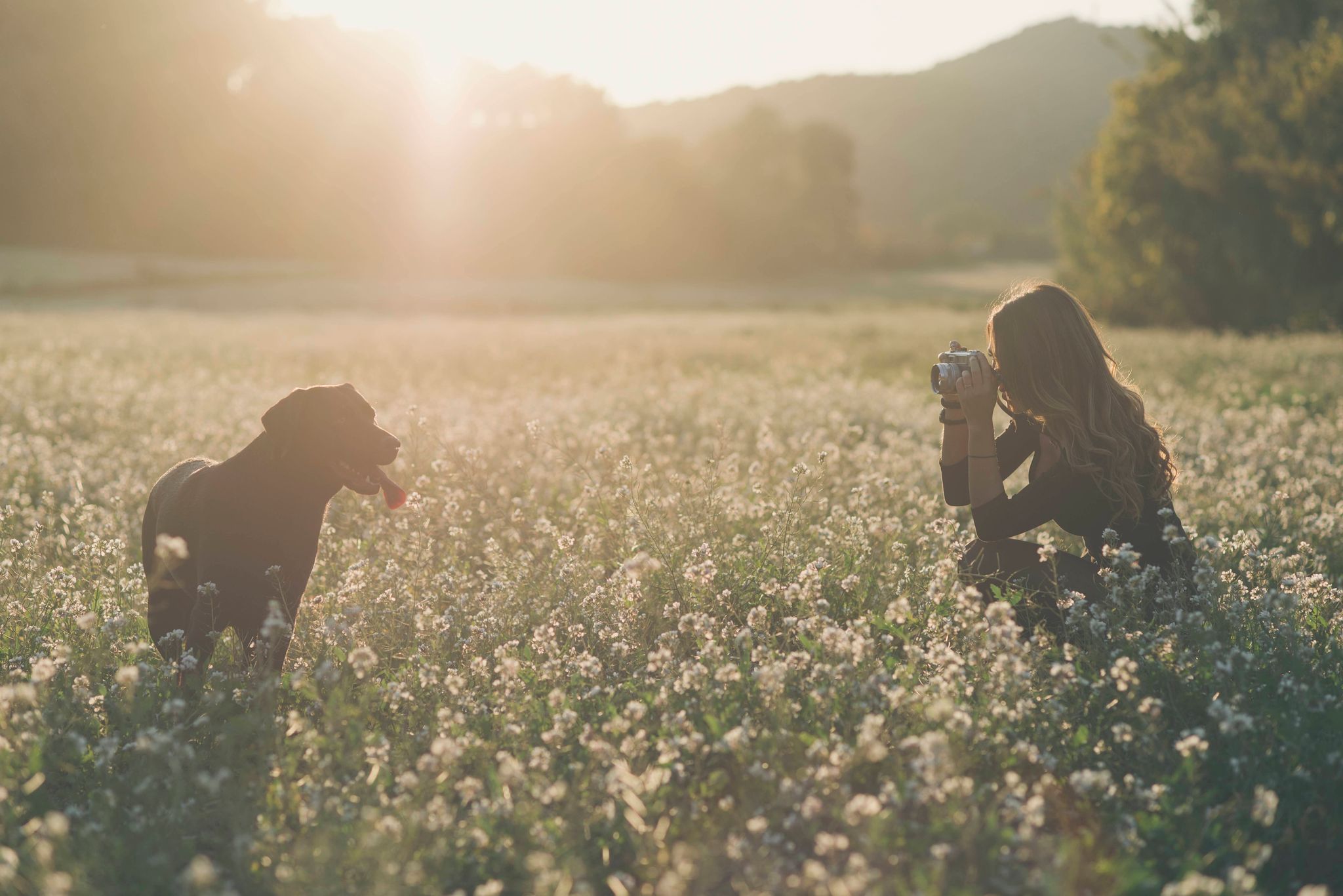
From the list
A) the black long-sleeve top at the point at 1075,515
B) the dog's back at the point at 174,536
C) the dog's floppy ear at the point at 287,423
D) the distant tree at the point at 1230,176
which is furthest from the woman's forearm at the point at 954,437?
the distant tree at the point at 1230,176

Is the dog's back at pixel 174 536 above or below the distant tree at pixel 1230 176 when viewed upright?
below

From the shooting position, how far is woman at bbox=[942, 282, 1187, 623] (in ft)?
13.6

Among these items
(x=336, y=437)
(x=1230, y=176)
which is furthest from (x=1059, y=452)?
(x=1230, y=176)

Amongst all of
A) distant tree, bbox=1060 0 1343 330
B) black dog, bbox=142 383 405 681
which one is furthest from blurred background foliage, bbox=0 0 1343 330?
black dog, bbox=142 383 405 681

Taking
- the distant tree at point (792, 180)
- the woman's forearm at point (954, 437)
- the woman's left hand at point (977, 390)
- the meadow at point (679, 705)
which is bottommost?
the meadow at point (679, 705)

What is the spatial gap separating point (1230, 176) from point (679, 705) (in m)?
25.5

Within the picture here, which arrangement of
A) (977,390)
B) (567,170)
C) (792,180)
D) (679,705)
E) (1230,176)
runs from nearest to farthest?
1. (679,705)
2. (977,390)
3. (1230,176)
4. (567,170)
5. (792,180)

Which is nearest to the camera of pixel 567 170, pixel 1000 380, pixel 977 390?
pixel 977 390

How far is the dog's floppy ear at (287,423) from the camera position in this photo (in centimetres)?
418

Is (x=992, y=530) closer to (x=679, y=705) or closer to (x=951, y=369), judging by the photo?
(x=951, y=369)

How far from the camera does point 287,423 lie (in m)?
4.19

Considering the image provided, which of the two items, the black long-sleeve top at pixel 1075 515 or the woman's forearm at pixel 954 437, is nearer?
the black long-sleeve top at pixel 1075 515

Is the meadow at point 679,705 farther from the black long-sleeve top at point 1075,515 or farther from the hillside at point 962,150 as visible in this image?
the hillside at point 962,150

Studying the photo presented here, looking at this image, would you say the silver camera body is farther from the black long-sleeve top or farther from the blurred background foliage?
the blurred background foliage
